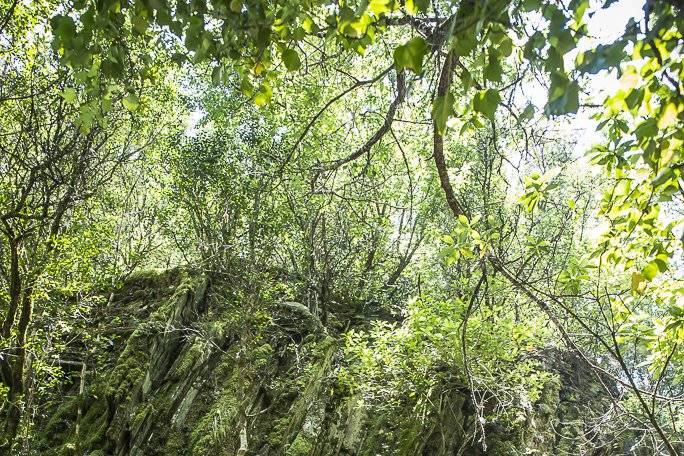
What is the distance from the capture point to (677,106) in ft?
4.17

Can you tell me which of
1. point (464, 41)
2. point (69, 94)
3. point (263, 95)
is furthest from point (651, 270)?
point (69, 94)

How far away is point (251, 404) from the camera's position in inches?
390

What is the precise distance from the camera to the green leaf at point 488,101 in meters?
1.34

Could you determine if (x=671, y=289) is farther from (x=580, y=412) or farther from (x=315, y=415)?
(x=580, y=412)

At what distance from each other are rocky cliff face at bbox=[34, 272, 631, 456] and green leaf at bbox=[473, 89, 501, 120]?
7404 mm

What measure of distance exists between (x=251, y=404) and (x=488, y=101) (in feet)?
31.4

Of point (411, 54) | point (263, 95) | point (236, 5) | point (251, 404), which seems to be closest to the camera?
point (411, 54)

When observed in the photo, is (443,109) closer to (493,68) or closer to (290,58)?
(493,68)

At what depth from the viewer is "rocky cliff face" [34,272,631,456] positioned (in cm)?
881

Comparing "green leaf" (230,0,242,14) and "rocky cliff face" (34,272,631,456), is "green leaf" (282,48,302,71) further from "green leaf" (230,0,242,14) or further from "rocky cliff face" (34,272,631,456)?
"rocky cliff face" (34,272,631,456)

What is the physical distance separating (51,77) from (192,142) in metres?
4.78

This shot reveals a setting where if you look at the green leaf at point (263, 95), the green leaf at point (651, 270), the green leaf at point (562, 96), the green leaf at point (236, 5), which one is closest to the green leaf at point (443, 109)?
the green leaf at point (562, 96)

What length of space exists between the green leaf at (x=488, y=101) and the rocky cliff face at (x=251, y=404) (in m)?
7.40

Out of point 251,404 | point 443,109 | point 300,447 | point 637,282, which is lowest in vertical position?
point 300,447
